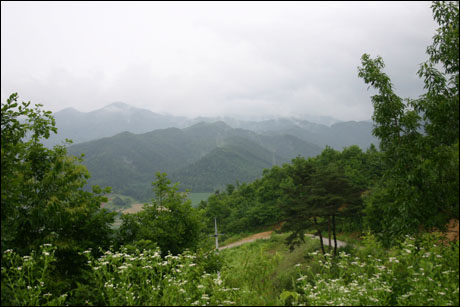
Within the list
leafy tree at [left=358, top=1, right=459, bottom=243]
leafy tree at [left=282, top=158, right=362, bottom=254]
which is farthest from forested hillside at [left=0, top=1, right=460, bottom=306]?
leafy tree at [left=282, top=158, right=362, bottom=254]

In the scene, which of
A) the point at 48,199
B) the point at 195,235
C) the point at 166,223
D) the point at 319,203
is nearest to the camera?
the point at 48,199

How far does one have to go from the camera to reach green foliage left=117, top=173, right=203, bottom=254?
8.91 meters

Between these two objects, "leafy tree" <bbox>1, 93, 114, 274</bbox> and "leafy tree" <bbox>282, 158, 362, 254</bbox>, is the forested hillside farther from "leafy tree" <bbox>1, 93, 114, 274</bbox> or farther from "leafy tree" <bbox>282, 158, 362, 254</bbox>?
"leafy tree" <bbox>282, 158, 362, 254</bbox>

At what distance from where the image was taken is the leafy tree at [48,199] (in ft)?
19.0

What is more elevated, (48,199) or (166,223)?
(48,199)

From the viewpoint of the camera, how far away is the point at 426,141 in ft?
21.1

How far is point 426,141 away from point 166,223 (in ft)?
23.9

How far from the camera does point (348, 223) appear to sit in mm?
30328

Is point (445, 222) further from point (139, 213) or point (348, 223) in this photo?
point (348, 223)

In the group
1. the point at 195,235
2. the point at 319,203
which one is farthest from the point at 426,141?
the point at 319,203

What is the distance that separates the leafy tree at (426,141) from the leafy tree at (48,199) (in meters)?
7.42

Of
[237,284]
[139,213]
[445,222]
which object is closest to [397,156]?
[445,222]

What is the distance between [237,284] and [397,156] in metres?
4.95

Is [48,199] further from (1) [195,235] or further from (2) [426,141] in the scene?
(2) [426,141]
